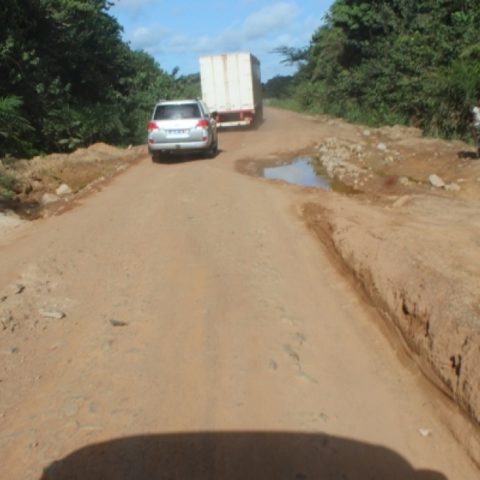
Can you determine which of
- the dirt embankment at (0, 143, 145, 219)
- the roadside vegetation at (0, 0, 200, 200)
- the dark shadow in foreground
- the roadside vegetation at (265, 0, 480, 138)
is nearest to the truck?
the roadside vegetation at (0, 0, 200, 200)

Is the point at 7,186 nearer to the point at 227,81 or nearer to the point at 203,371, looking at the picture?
the point at 203,371

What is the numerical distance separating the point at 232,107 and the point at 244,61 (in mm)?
2120

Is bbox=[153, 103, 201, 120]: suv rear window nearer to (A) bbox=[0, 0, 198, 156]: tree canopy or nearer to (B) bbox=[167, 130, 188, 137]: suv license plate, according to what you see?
(B) bbox=[167, 130, 188, 137]: suv license plate

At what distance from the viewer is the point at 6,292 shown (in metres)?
7.24

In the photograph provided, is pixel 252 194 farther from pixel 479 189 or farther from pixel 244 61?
pixel 244 61

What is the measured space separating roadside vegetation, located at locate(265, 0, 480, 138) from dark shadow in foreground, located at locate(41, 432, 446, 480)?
675 inches

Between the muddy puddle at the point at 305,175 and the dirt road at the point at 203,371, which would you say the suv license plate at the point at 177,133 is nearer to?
the muddy puddle at the point at 305,175

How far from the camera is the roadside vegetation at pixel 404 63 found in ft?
68.2

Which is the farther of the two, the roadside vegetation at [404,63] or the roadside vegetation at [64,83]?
the roadside vegetation at [404,63]

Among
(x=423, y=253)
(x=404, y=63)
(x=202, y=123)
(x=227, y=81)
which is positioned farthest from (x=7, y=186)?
(x=404, y=63)

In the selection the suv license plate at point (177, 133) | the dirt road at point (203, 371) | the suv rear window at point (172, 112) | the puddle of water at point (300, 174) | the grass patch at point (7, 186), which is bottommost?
the puddle of water at point (300, 174)

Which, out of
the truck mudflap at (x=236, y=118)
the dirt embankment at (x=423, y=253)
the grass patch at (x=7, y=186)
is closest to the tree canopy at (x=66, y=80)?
the grass patch at (x=7, y=186)

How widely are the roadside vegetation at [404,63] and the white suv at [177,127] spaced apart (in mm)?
7889

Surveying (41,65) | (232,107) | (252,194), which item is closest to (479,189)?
(252,194)
